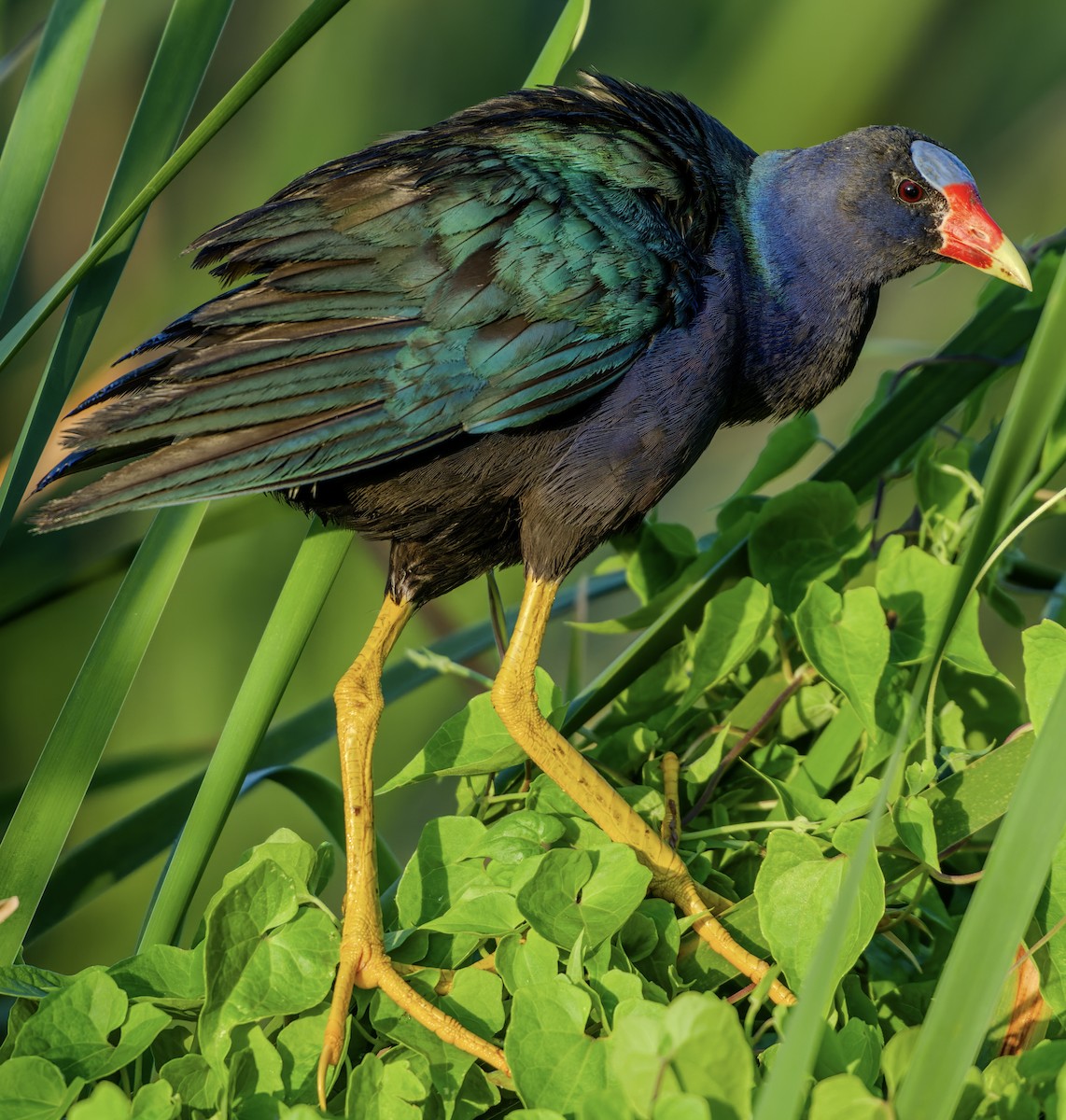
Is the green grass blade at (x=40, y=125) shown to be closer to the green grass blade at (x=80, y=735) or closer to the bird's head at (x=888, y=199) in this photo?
the green grass blade at (x=80, y=735)

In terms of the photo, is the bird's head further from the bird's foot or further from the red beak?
the bird's foot

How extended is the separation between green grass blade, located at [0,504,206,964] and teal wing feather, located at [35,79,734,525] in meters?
0.12

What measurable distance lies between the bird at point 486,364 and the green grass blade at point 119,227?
47 millimetres

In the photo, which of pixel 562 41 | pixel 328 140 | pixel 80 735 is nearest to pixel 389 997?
pixel 80 735

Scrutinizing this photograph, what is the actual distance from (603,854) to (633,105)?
85 centimetres

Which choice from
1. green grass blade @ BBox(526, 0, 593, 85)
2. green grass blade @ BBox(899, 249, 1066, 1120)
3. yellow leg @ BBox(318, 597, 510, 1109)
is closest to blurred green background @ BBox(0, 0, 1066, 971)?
yellow leg @ BBox(318, 597, 510, 1109)

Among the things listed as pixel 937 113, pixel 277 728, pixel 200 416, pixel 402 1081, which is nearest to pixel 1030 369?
pixel 402 1081

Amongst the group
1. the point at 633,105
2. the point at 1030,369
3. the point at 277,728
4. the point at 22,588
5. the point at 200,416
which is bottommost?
the point at 277,728

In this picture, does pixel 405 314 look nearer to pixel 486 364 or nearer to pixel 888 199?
pixel 486 364

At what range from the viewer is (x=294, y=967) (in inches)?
33.9

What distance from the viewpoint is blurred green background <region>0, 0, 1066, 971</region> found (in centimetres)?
188

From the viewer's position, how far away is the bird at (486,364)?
3.64 ft

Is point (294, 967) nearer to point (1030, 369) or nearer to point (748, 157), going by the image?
point (1030, 369)

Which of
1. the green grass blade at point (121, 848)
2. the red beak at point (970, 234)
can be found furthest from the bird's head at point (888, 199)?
the green grass blade at point (121, 848)
